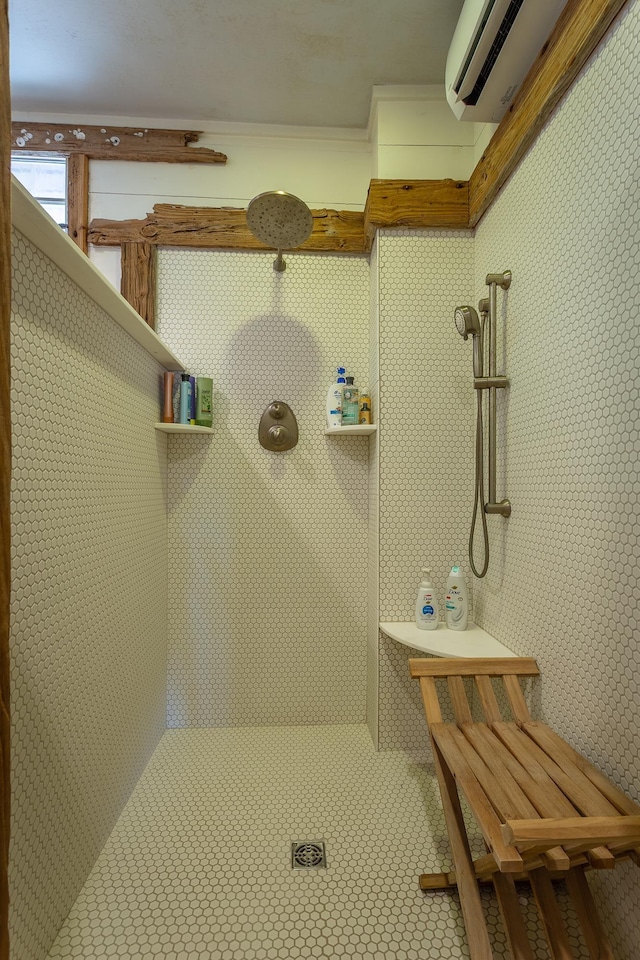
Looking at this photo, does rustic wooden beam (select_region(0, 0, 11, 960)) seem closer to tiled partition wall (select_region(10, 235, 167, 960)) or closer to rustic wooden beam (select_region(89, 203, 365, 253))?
tiled partition wall (select_region(10, 235, 167, 960))

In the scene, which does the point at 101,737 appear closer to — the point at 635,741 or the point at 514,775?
the point at 514,775

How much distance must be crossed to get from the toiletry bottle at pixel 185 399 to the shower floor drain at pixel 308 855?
1.51m

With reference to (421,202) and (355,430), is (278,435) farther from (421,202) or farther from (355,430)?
(421,202)

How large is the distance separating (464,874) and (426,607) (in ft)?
2.57

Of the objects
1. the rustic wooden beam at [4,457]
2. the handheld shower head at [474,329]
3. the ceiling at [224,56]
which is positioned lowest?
the rustic wooden beam at [4,457]

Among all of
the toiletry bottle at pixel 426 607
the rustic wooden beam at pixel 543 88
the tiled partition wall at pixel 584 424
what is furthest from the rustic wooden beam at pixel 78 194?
the toiletry bottle at pixel 426 607

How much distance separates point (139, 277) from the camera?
1.97 m

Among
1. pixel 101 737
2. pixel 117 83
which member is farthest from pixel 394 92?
pixel 101 737

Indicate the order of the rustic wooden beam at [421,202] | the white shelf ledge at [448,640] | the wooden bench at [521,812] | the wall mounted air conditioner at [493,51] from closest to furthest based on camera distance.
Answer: the wooden bench at [521,812] < the wall mounted air conditioner at [493,51] < the white shelf ledge at [448,640] < the rustic wooden beam at [421,202]

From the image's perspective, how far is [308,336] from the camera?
2053 millimetres

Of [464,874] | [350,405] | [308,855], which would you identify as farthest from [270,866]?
[350,405]

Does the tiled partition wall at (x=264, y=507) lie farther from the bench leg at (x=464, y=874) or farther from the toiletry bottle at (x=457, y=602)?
the bench leg at (x=464, y=874)

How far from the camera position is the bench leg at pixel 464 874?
0.97 m

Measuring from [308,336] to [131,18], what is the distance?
1196 mm
